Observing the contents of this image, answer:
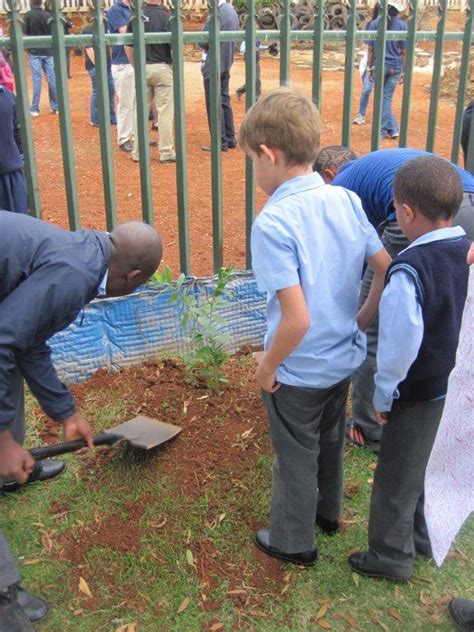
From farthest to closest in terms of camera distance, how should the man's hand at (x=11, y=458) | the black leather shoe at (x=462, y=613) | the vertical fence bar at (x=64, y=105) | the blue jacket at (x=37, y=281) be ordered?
the vertical fence bar at (x=64, y=105) < the black leather shoe at (x=462, y=613) < the man's hand at (x=11, y=458) < the blue jacket at (x=37, y=281)

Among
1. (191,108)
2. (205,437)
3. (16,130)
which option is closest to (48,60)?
(191,108)

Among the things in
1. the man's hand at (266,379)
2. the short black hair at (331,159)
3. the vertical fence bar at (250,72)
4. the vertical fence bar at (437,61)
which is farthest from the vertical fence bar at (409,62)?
the man's hand at (266,379)

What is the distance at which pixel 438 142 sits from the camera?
448 inches

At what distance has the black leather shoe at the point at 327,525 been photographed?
3026 mm

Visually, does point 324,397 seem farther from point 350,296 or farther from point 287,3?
point 287,3

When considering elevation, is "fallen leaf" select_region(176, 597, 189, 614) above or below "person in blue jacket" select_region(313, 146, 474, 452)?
below

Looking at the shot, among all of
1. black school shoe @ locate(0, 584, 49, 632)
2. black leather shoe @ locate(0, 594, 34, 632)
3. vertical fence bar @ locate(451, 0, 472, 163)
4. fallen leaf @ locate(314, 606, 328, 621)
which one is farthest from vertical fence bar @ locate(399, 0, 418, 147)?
black leather shoe @ locate(0, 594, 34, 632)

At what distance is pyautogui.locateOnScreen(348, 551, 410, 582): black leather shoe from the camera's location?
279cm

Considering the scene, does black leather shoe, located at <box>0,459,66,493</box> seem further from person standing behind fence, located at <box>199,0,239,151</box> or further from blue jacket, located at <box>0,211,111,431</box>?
person standing behind fence, located at <box>199,0,239,151</box>

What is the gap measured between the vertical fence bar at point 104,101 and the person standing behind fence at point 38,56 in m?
7.63

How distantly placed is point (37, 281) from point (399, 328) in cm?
116

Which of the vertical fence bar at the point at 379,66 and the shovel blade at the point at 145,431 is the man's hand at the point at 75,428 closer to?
the shovel blade at the point at 145,431

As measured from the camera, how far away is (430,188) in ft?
7.46

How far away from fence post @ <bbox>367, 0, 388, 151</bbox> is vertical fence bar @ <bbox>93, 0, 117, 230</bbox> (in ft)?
5.59
